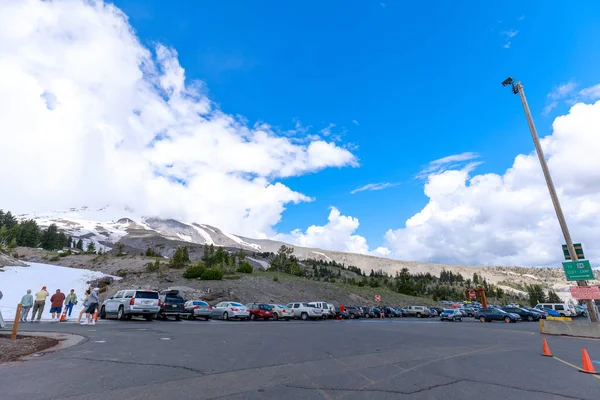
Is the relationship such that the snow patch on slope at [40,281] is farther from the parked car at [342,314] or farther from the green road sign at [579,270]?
the green road sign at [579,270]

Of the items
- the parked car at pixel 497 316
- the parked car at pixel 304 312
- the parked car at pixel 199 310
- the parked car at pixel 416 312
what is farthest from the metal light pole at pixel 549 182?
the parked car at pixel 416 312

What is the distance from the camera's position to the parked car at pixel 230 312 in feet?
96.0

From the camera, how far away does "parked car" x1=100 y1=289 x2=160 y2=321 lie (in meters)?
21.9

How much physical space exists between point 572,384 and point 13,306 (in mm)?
35349

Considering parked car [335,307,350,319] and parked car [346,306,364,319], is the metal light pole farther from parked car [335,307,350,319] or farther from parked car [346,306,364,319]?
parked car [346,306,364,319]

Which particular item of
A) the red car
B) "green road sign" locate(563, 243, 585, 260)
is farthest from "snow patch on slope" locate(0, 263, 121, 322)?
"green road sign" locate(563, 243, 585, 260)

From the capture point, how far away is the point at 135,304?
71.8ft

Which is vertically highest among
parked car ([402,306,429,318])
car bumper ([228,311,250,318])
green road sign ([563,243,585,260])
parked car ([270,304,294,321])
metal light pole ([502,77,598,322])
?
metal light pole ([502,77,598,322])

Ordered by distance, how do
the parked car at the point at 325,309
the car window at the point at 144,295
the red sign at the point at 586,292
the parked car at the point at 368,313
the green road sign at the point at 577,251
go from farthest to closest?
the parked car at the point at 368,313
the parked car at the point at 325,309
the car window at the point at 144,295
the green road sign at the point at 577,251
the red sign at the point at 586,292

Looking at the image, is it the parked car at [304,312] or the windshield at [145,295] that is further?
the parked car at [304,312]

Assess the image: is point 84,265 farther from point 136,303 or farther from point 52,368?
point 52,368

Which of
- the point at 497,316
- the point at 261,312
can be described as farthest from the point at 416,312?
the point at 261,312

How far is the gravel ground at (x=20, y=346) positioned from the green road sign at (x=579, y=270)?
23256 millimetres

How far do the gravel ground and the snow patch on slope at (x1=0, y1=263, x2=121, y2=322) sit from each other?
1934 centimetres
